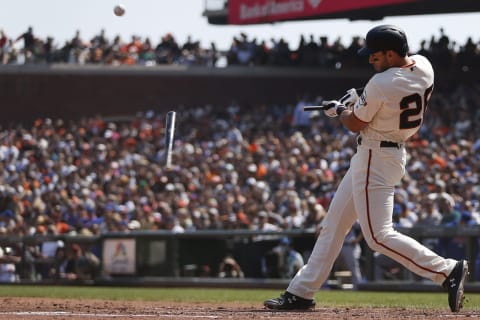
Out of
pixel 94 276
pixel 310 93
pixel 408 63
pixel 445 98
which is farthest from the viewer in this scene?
pixel 310 93

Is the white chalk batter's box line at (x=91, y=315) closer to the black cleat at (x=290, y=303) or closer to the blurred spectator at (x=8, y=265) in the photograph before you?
the black cleat at (x=290, y=303)

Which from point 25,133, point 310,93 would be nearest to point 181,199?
point 25,133

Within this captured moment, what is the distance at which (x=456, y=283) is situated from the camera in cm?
734

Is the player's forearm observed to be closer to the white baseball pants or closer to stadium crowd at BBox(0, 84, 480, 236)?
the white baseball pants

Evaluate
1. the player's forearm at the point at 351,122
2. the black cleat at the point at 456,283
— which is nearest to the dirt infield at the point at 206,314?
the black cleat at the point at 456,283

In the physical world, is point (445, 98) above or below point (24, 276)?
above

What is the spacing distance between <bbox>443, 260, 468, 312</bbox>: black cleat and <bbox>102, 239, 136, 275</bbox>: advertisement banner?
9.92 meters

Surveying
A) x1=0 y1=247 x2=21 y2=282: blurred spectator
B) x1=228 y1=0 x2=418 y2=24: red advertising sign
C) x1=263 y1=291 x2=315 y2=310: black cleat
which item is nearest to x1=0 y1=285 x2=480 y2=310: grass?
x1=263 y1=291 x2=315 y2=310: black cleat

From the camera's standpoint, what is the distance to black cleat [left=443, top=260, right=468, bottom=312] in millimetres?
7340

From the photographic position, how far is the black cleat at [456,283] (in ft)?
24.1

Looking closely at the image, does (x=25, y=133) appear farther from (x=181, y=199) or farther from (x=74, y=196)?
(x=181, y=199)

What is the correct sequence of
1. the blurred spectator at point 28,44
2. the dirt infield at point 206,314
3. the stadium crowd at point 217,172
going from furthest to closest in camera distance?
the blurred spectator at point 28,44 < the stadium crowd at point 217,172 < the dirt infield at point 206,314

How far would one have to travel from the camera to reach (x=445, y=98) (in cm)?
2489

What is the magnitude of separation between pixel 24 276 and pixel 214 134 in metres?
9.51
